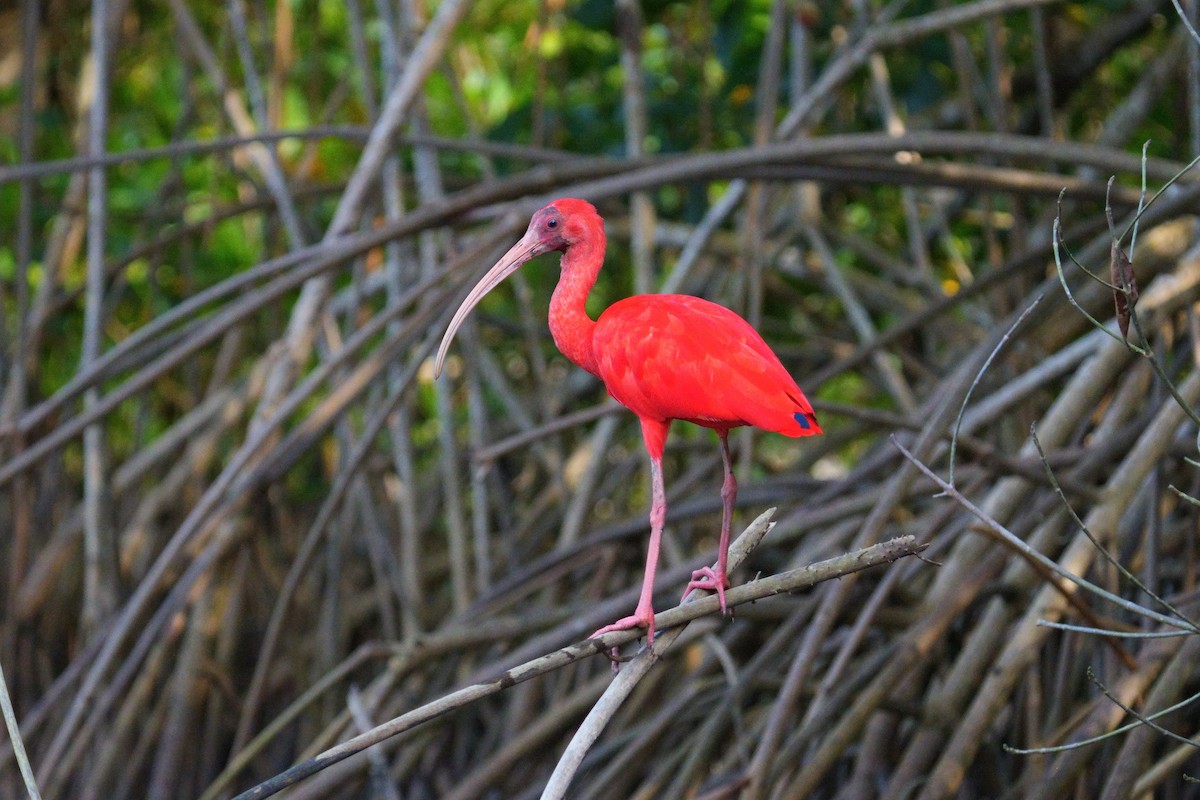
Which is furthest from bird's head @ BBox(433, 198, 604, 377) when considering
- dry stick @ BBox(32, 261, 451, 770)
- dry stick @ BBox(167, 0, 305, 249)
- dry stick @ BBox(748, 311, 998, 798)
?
dry stick @ BBox(167, 0, 305, 249)

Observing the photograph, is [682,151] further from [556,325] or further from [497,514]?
[556,325]

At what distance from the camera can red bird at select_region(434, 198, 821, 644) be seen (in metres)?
1.91

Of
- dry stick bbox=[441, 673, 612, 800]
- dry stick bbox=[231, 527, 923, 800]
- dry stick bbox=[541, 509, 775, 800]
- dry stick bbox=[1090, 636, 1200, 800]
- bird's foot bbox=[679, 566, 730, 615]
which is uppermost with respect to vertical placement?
dry stick bbox=[231, 527, 923, 800]

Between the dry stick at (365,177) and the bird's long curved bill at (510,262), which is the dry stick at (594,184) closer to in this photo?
the dry stick at (365,177)

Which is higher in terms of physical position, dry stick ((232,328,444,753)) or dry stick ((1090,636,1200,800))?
dry stick ((232,328,444,753))

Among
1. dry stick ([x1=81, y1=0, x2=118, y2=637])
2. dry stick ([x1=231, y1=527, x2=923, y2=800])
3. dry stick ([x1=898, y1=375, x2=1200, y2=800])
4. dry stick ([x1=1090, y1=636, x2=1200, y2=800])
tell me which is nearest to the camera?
dry stick ([x1=231, y1=527, x2=923, y2=800])

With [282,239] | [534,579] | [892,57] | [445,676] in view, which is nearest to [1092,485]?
[534,579]

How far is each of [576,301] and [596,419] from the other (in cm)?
220

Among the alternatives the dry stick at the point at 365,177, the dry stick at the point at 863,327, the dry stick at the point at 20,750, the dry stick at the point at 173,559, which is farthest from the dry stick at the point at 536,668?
the dry stick at the point at 863,327

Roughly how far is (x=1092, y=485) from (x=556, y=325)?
214cm

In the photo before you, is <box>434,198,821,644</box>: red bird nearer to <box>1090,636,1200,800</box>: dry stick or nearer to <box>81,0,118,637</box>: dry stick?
<box>1090,636,1200,800</box>: dry stick

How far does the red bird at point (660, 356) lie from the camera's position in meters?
1.91

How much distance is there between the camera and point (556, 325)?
6.70ft

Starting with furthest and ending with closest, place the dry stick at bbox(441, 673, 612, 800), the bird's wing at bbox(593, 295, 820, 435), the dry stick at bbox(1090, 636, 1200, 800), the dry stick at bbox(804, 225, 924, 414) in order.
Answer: the dry stick at bbox(804, 225, 924, 414) → the dry stick at bbox(441, 673, 612, 800) → the dry stick at bbox(1090, 636, 1200, 800) → the bird's wing at bbox(593, 295, 820, 435)
